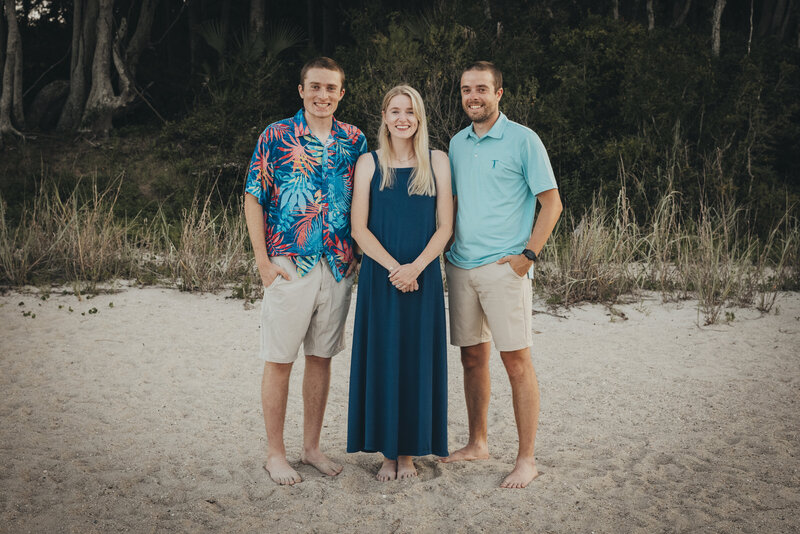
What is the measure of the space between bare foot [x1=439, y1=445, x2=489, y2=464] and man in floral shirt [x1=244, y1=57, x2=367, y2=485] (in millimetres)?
1023

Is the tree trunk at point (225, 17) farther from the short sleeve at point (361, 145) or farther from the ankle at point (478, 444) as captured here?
the ankle at point (478, 444)

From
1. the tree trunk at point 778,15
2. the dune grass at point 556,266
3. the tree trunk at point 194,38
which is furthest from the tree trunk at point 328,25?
the dune grass at point 556,266

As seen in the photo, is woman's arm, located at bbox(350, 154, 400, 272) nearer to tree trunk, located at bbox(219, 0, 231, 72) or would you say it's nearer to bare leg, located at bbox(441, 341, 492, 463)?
bare leg, located at bbox(441, 341, 492, 463)

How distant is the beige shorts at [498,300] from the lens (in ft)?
10.7

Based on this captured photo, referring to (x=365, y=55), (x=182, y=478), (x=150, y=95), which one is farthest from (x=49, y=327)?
(x=150, y=95)

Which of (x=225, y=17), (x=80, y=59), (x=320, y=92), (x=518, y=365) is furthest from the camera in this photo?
(x=225, y=17)

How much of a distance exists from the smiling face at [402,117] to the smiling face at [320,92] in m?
0.28

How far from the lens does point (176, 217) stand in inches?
511

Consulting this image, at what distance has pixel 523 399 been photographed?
3.38 metres

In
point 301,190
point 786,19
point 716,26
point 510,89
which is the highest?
point 786,19

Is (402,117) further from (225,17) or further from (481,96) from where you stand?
(225,17)

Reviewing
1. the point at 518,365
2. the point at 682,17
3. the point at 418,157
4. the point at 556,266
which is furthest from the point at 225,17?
the point at 518,365

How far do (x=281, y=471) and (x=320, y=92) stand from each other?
78.1 inches

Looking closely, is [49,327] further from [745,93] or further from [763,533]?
[745,93]
